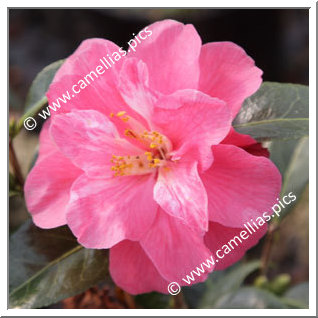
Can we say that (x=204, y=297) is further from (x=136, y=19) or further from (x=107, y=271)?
(x=136, y=19)

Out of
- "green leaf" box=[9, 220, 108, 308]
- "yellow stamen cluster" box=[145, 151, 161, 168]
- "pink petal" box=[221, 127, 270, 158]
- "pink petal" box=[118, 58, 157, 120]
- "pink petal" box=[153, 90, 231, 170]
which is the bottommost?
"green leaf" box=[9, 220, 108, 308]

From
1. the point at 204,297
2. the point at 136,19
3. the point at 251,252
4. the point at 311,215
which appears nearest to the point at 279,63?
the point at 136,19

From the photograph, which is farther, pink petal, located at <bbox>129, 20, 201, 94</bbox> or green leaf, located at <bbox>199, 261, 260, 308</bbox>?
green leaf, located at <bbox>199, 261, 260, 308</bbox>

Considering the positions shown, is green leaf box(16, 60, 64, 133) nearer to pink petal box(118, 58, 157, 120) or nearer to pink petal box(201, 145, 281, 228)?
pink petal box(118, 58, 157, 120)

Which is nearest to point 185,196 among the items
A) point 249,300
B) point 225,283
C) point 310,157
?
point 310,157

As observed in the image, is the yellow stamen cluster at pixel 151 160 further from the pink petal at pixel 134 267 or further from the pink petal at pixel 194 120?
the pink petal at pixel 134 267

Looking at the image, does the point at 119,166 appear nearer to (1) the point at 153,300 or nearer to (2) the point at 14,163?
(2) the point at 14,163

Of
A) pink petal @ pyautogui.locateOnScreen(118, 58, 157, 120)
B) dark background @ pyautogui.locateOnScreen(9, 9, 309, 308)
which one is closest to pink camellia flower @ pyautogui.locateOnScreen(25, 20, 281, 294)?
pink petal @ pyautogui.locateOnScreen(118, 58, 157, 120)
